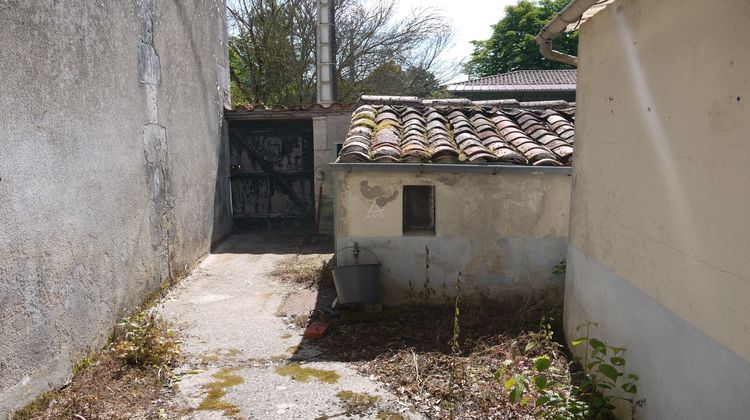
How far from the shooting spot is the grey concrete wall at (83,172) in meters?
3.61

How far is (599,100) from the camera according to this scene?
13.5 feet

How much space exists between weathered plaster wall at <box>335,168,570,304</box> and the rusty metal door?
5.35 m

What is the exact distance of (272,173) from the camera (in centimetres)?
1120

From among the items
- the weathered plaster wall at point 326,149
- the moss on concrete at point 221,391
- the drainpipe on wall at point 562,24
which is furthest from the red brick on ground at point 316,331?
the weathered plaster wall at point 326,149

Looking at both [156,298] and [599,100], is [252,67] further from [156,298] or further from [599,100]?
[599,100]

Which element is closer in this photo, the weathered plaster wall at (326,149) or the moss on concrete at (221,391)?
the moss on concrete at (221,391)

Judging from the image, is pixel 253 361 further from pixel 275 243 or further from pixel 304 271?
pixel 275 243

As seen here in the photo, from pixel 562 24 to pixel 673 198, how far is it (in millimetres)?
1915

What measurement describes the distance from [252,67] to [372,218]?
A: 11594mm

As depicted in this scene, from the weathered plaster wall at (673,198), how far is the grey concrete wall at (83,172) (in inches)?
168

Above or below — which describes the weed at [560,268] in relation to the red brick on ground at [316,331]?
above

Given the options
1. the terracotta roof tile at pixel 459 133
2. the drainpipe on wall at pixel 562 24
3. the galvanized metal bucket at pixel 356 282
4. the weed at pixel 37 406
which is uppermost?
the drainpipe on wall at pixel 562 24

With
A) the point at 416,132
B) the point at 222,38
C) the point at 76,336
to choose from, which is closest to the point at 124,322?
the point at 76,336

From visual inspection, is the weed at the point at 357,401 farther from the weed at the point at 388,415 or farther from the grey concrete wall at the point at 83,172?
the grey concrete wall at the point at 83,172
